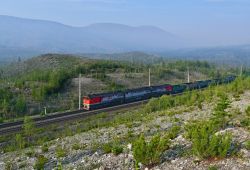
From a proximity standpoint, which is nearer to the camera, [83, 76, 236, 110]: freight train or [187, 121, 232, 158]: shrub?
[187, 121, 232, 158]: shrub

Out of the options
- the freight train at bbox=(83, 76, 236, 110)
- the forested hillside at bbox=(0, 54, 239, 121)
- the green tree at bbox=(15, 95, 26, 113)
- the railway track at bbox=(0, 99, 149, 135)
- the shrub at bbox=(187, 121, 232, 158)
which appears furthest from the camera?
the forested hillside at bbox=(0, 54, 239, 121)

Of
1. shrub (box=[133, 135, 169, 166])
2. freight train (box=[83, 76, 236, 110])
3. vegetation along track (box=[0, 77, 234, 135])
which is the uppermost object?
shrub (box=[133, 135, 169, 166])

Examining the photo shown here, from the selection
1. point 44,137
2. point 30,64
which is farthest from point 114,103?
point 30,64

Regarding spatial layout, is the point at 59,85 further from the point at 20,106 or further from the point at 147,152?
the point at 147,152

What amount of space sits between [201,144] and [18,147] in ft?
55.7

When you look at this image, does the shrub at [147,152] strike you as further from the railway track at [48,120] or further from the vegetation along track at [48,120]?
the vegetation along track at [48,120]

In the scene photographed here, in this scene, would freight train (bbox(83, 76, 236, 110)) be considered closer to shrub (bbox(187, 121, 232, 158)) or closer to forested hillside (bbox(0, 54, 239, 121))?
forested hillside (bbox(0, 54, 239, 121))

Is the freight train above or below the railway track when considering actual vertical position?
above

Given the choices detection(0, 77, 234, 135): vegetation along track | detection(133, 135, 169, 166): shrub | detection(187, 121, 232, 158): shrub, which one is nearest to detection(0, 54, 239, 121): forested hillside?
detection(0, 77, 234, 135): vegetation along track

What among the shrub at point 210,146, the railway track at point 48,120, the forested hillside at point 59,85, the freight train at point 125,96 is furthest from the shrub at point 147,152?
the forested hillside at point 59,85

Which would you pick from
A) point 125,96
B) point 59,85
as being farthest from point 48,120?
point 59,85

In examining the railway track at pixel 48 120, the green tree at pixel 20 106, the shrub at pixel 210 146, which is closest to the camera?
the shrub at pixel 210 146

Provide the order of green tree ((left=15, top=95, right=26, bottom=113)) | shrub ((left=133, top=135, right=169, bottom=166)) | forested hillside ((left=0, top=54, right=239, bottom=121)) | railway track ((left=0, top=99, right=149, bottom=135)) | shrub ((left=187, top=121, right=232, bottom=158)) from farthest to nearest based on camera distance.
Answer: forested hillside ((left=0, top=54, right=239, bottom=121))
green tree ((left=15, top=95, right=26, bottom=113))
railway track ((left=0, top=99, right=149, bottom=135))
shrub ((left=133, top=135, right=169, bottom=166))
shrub ((left=187, top=121, right=232, bottom=158))

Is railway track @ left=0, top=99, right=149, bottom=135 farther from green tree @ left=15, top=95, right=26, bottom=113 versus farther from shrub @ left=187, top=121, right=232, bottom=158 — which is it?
shrub @ left=187, top=121, right=232, bottom=158
